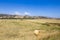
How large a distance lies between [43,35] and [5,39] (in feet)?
22.6

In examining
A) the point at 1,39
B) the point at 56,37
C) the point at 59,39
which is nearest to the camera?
the point at 59,39

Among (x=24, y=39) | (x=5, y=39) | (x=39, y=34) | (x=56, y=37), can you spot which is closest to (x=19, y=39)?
(x=24, y=39)

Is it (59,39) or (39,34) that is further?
(39,34)

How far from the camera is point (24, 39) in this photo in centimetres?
1891

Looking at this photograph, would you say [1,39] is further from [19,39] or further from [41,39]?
[41,39]

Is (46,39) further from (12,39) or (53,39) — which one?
(12,39)

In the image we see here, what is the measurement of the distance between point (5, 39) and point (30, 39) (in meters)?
3.54

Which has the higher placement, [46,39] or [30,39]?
[46,39]

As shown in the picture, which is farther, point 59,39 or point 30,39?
point 30,39

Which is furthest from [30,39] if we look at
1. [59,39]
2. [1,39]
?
[59,39]

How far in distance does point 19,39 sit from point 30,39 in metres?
1.57

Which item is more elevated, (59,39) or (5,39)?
(59,39)

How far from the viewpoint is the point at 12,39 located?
62.2ft

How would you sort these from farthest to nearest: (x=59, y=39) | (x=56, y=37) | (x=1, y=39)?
1. (x=1, y=39)
2. (x=56, y=37)
3. (x=59, y=39)
